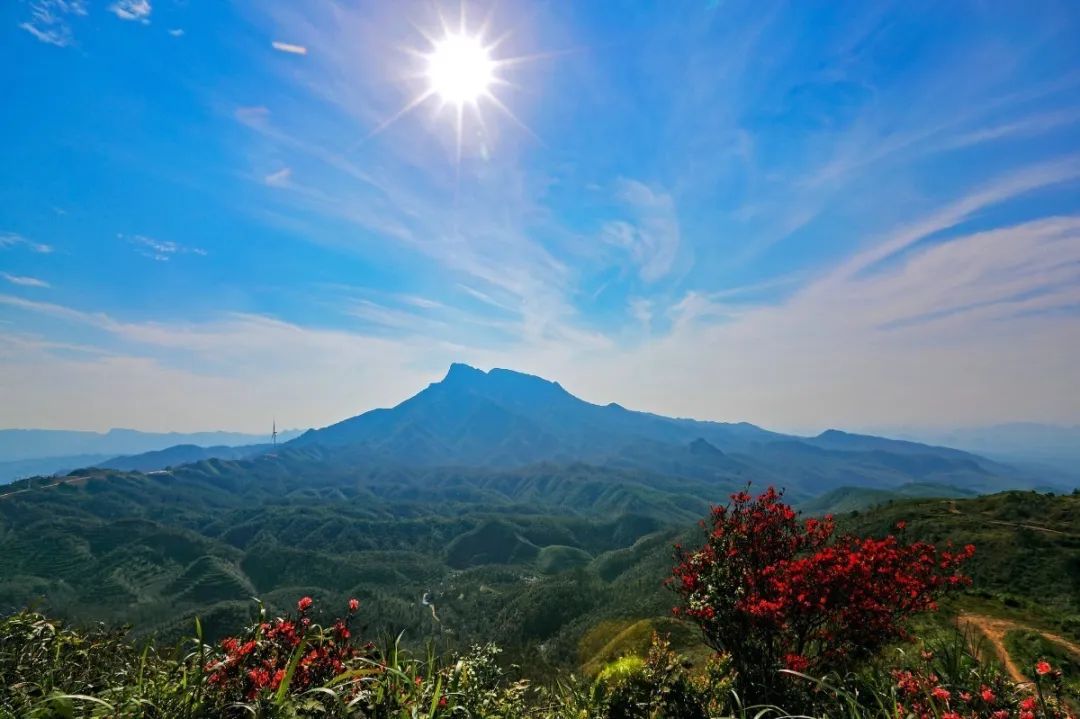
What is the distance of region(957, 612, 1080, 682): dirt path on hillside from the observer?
18672 millimetres

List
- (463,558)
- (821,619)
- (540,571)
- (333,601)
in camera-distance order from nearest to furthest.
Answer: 1. (821,619)
2. (333,601)
3. (540,571)
4. (463,558)

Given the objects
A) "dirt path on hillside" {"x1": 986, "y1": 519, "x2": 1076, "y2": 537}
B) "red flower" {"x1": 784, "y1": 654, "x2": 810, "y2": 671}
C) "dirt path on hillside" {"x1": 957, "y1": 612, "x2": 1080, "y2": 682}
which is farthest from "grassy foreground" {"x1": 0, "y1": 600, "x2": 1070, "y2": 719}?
"dirt path on hillside" {"x1": 986, "y1": 519, "x2": 1076, "y2": 537}

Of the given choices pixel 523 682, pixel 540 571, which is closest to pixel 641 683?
pixel 523 682

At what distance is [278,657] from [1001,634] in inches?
1208

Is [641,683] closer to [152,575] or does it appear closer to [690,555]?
[690,555]

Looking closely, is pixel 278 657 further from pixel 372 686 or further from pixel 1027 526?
pixel 1027 526

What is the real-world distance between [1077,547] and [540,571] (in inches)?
5904

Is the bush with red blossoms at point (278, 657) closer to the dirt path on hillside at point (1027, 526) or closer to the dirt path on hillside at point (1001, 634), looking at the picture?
→ the dirt path on hillside at point (1001, 634)

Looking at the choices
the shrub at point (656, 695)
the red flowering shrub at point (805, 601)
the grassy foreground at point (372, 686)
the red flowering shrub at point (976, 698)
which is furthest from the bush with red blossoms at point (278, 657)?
the red flowering shrub at point (976, 698)

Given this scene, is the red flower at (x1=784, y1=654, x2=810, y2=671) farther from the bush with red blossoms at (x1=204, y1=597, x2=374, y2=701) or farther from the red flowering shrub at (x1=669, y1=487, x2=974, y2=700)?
the bush with red blossoms at (x1=204, y1=597, x2=374, y2=701)

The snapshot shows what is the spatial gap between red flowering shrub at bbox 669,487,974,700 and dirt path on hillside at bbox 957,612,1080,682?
528 inches

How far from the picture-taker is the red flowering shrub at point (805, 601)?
8.08 m

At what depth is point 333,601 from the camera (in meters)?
129

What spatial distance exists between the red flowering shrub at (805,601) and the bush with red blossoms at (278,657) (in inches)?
238
